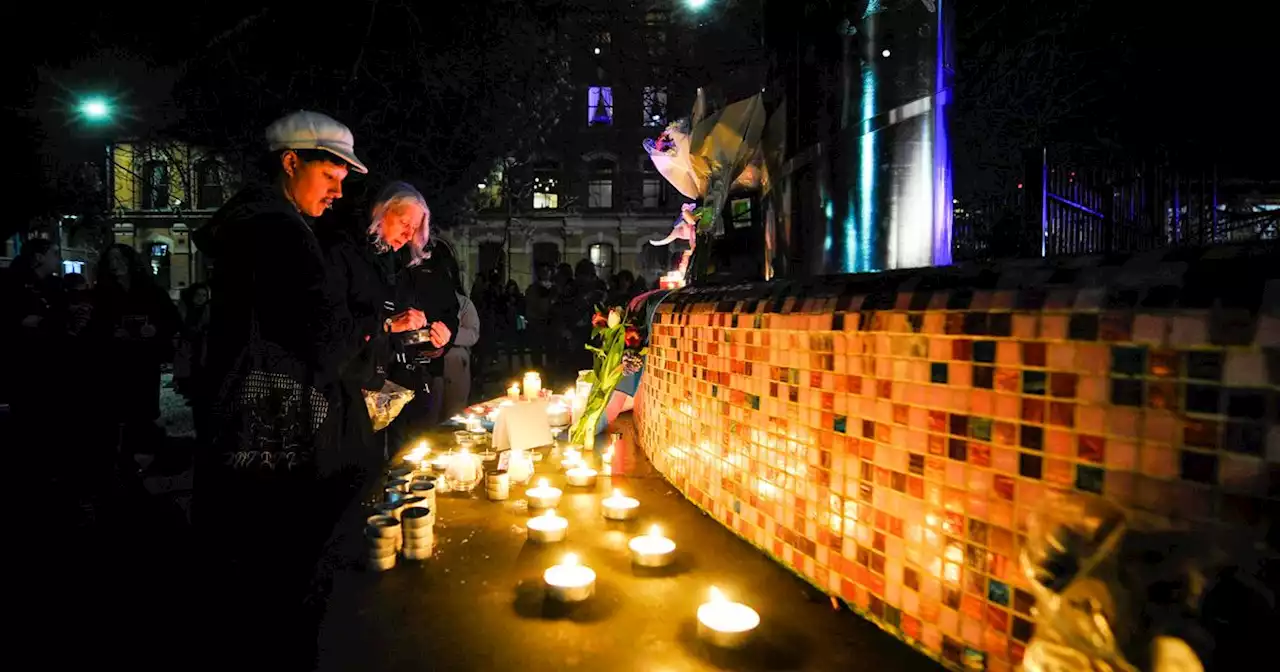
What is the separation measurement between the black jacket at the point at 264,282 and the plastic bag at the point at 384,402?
0.62 metres

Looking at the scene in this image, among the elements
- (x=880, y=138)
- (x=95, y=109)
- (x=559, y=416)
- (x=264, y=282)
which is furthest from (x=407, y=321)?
(x=95, y=109)

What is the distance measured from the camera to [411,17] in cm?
912

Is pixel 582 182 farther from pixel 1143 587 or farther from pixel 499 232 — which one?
pixel 1143 587

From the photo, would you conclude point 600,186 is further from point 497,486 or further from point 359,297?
point 497,486

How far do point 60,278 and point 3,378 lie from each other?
1465 millimetres

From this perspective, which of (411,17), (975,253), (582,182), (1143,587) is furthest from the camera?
(582,182)

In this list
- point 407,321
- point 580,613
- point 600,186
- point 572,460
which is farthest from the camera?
point 600,186

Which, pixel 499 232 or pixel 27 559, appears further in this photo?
pixel 499 232

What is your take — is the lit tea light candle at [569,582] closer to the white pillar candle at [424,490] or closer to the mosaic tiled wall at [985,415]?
the mosaic tiled wall at [985,415]

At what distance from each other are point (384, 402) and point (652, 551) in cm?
169

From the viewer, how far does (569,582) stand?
173 centimetres

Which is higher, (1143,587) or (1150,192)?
(1150,192)

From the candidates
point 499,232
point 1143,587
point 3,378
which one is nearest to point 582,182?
point 499,232

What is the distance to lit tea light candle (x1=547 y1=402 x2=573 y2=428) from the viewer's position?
4.80m
